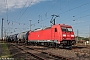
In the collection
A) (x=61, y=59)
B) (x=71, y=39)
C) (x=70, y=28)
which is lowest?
(x=61, y=59)

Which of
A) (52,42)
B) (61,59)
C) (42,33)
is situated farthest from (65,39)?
(61,59)

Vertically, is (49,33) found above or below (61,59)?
above

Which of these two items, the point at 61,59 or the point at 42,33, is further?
the point at 42,33

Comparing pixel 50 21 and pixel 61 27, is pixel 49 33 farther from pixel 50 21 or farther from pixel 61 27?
pixel 50 21

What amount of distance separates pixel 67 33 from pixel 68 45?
1.80 metres

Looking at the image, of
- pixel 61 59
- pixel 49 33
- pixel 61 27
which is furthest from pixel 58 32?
pixel 61 59

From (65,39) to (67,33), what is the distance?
1.17 m

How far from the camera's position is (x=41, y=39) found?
34375 millimetres

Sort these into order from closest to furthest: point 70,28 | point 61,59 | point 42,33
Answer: point 61,59
point 70,28
point 42,33

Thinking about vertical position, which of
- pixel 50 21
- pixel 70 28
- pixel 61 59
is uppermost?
pixel 50 21

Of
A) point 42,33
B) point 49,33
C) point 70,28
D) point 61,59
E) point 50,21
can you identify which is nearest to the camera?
point 61,59

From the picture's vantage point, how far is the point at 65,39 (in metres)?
26.0

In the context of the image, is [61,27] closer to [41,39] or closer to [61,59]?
[41,39]

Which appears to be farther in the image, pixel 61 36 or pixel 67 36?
pixel 67 36
